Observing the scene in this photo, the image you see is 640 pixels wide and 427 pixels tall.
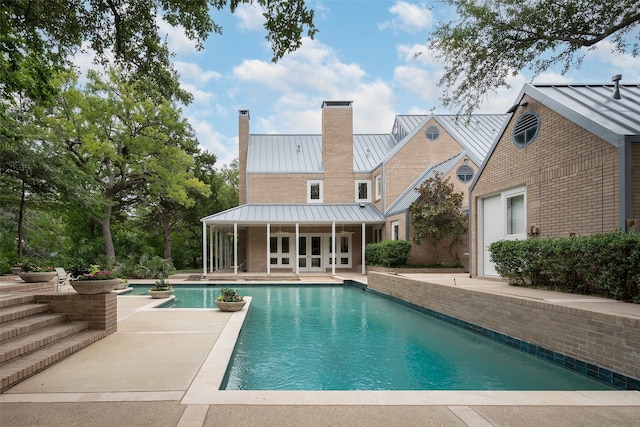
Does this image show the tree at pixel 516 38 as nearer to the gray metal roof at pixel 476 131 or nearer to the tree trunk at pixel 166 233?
the gray metal roof at pixel 476 131

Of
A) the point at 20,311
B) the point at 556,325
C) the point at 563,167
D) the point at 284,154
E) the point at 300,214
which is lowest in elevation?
the point at 556,325

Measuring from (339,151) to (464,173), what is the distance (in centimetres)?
827

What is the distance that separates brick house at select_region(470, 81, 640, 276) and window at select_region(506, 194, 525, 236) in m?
0.03

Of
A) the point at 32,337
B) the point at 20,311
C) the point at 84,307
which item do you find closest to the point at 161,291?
the point at 84,307

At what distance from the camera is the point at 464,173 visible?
67.5 feet

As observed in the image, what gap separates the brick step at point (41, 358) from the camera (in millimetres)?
4462

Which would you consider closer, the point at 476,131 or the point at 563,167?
the point at 563,167

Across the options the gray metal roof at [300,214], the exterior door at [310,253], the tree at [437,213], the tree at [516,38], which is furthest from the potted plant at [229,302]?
the exterior door at [310,253]

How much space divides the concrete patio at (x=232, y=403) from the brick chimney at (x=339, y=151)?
2060cm

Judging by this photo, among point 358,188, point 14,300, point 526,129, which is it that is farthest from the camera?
point 358,188

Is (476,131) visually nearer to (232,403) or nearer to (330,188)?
(330,188)

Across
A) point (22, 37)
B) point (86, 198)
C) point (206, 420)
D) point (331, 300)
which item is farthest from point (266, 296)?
point (206, 420)

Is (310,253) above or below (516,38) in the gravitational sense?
below

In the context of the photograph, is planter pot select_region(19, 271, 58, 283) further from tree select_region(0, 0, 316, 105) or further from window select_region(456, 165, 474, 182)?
window select_region(456, 165, 474, 182)
